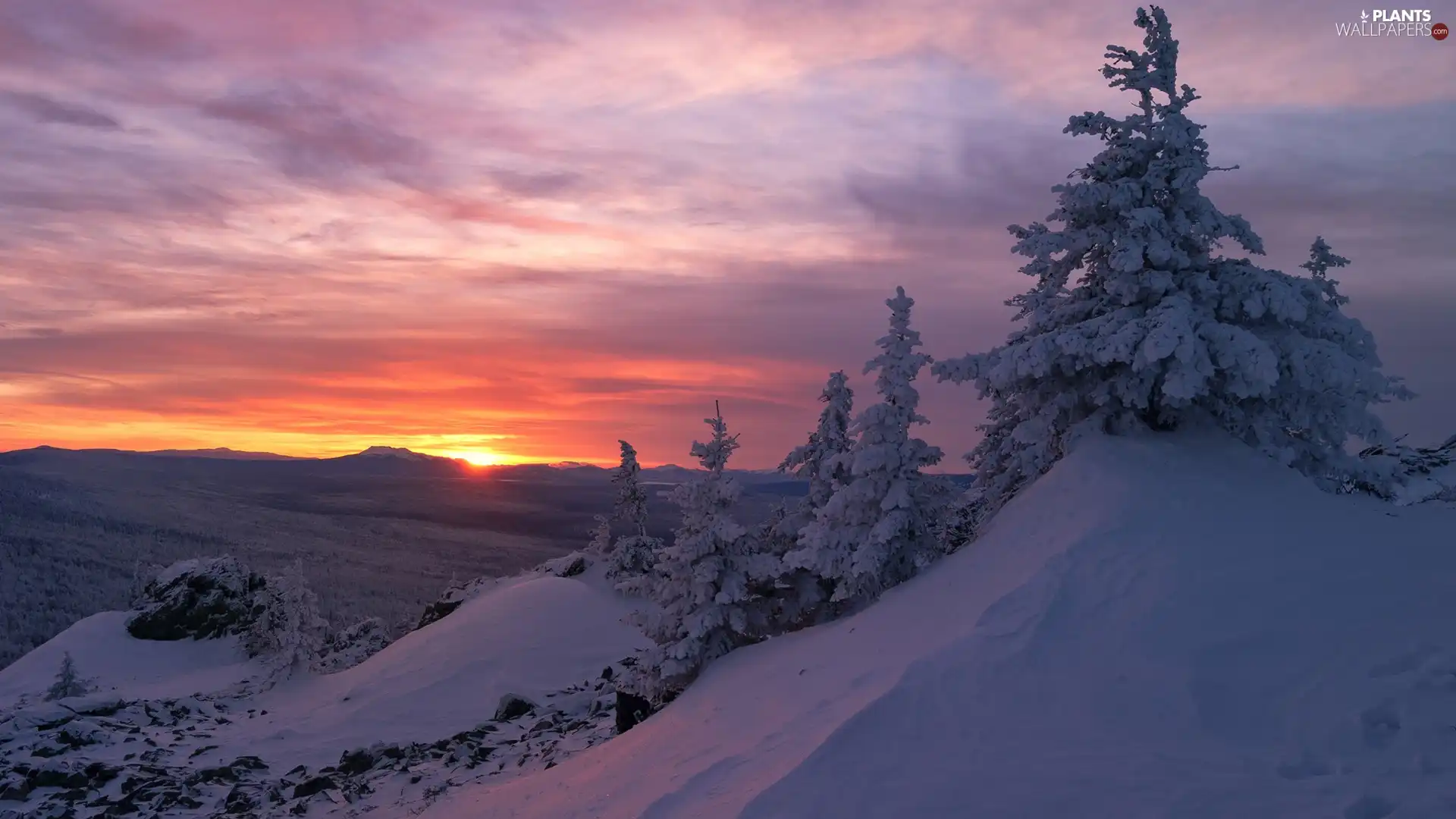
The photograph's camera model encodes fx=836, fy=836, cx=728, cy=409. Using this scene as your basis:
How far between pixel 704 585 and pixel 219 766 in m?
15.3

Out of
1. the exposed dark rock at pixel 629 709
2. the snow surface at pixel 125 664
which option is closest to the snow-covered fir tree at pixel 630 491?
the snow surface at pixel 125 664

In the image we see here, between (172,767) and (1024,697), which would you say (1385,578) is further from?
(172,767)

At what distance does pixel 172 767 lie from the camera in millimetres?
22594

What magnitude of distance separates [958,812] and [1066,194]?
1438 cm

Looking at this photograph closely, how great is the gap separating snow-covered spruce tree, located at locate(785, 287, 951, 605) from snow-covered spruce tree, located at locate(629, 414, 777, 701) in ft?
4.78

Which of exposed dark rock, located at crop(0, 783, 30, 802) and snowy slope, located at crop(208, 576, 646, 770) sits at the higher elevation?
exposed dark rock, located at crop(0, 783, 30, 802)

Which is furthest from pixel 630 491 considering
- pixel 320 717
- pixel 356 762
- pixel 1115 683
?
pixel 1115 683

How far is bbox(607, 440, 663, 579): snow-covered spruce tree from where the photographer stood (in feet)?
136

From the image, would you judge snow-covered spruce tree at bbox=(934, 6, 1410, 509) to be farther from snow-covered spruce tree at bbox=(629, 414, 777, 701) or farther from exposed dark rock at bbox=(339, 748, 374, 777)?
exposed dark rock at bbox=(339, 748, 374, 777)

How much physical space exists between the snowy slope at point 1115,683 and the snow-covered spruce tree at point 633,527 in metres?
24.1

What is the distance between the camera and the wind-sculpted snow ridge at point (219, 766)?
776 inches

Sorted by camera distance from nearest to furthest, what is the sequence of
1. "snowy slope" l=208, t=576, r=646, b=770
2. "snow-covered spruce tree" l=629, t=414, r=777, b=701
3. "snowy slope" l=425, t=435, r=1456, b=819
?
1. "snowy slope" l=425, t=435, r=1456, b=819
2. "snow-covered spruce tree" l=629, t=414, r=777, b=701
3. "snowy slope" l=208, t=576, r=646, b=770

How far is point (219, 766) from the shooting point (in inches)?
909

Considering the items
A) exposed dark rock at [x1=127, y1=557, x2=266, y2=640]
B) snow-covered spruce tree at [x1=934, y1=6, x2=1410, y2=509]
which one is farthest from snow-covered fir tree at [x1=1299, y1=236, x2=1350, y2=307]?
exposed dark rock at [x1=127, y1=557, x2=266, y2=640]
